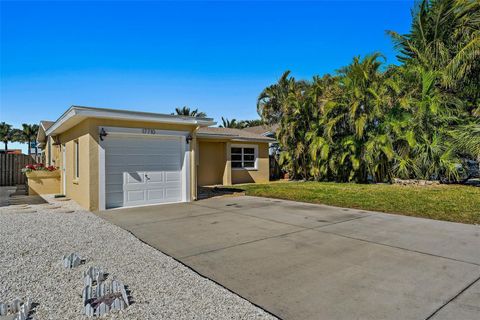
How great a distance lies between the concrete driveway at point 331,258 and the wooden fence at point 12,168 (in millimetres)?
13248

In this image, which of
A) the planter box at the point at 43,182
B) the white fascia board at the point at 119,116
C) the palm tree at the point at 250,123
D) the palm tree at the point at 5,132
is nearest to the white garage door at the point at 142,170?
the white fascia board at the point at 119,116

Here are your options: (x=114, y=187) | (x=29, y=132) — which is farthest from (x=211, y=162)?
(x=29, y=132)

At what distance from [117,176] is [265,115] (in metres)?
14.9

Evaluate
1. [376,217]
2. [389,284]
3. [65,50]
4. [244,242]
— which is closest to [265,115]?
[65,50]

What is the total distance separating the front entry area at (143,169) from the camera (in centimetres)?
897

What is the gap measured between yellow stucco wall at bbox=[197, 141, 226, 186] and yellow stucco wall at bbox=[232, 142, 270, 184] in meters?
0.92

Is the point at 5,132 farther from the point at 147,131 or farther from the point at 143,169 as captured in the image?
the point at 147,131

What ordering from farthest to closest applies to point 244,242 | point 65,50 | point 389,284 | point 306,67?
point 306,67, point 65,50, point 244,242, point 389,284

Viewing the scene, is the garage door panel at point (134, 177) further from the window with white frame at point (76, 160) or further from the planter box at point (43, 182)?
the planter box at point (43, 182)

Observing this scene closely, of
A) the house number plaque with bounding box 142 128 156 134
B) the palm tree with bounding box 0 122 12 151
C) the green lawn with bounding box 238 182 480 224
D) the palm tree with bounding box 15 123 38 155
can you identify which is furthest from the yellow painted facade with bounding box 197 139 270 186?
the palm tree with bounding box 0 122 12 151

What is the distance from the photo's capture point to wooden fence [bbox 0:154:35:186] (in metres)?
16.9

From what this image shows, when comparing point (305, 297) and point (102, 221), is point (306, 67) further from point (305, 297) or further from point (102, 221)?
point (305, 297)

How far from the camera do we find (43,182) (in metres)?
13.1

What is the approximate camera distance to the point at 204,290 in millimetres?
3379
